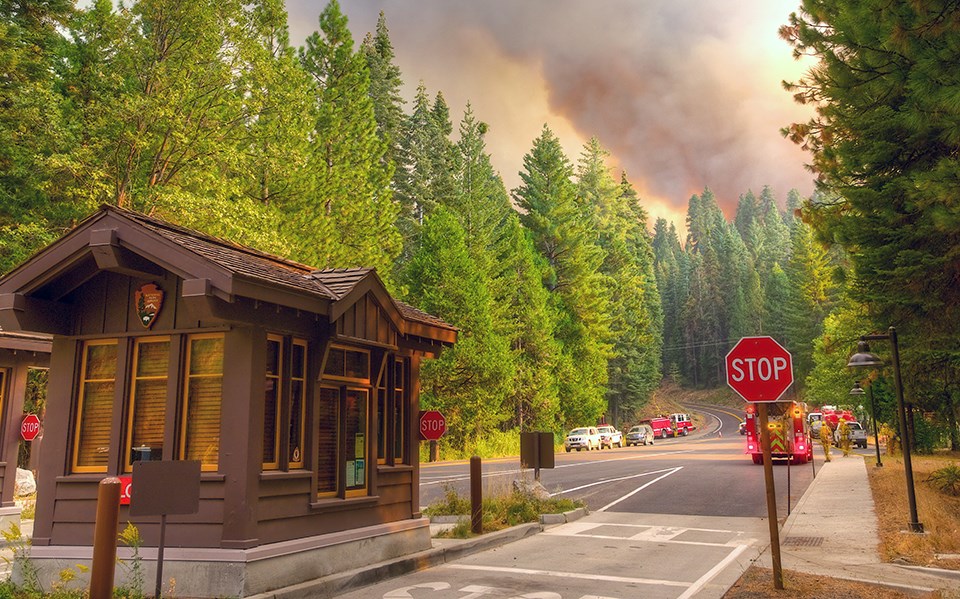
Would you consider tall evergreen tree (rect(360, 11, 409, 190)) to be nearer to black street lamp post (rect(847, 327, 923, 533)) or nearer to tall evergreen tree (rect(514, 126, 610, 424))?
tall evergreen tree (rect(514, 126, 610, 424))

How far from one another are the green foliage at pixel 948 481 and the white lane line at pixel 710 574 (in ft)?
28.8

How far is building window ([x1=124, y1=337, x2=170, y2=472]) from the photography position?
28.7 feet

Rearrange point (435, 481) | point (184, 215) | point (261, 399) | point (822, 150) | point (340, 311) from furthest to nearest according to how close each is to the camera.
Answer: point (435, 481), point (184, 215), point (822, 150), point (340, 311), point (261, 399)

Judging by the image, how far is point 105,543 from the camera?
256 inches

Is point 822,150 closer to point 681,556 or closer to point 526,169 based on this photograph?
point 681,556

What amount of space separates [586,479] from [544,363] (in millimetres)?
23283

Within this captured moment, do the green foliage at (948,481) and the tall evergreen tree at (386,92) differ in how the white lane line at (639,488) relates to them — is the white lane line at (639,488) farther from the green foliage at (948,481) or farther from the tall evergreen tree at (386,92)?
the tall evergreen tree at (386,92)

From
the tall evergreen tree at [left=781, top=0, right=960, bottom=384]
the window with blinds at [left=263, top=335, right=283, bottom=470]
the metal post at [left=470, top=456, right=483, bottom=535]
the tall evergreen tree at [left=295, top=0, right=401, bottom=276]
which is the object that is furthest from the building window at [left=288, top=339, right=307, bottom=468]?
the tall evergreen tree at [left=295, top=0, right=401, bottom=276]

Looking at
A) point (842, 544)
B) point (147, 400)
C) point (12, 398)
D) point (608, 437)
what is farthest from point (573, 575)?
point (608, 437)

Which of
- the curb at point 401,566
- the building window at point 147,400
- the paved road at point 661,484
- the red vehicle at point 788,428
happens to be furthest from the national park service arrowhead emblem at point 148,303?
the red vehicle at point 788,428

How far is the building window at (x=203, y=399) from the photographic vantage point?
8.63 metres

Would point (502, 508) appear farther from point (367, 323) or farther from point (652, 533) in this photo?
point (367, 323)

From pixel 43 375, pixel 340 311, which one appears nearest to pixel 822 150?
pixel 340 311

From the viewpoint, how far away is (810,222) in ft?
46.8
